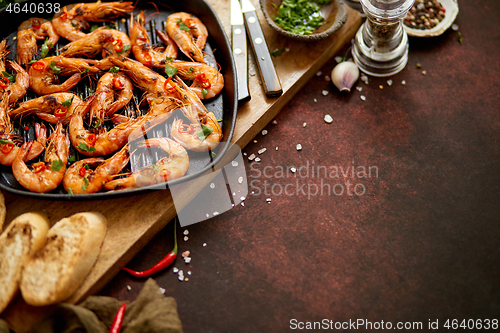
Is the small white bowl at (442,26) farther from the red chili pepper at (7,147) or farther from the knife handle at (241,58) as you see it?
the red chili pepper at (7,147)

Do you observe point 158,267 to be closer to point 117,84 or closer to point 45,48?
point 117,84

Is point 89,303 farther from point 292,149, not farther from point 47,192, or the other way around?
point 292,149

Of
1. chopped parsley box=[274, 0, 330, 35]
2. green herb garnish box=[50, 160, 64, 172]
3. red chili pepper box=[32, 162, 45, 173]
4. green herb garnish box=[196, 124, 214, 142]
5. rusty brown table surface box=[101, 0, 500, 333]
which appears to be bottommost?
rusty brown table surface box=[101, 0, 500, 333]

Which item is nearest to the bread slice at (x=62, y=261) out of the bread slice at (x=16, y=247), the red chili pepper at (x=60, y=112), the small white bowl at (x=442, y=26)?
the bread slice at (x=16, y=247)

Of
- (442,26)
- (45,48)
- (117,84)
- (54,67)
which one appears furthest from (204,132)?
(442,26)

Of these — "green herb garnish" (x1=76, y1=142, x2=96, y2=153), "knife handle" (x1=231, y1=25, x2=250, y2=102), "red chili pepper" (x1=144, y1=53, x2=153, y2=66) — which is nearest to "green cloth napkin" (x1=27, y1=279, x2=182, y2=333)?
"green herb garnish" (x1=76, y1=142, x2=96, y2=153)

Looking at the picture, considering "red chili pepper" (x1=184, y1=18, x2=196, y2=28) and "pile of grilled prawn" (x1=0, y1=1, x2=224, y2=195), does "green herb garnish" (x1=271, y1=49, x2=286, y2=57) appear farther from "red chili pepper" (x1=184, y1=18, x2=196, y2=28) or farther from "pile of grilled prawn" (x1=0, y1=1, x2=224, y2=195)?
"red chili pepper" (x1=184, y1=18, x2=196, y2=28)
